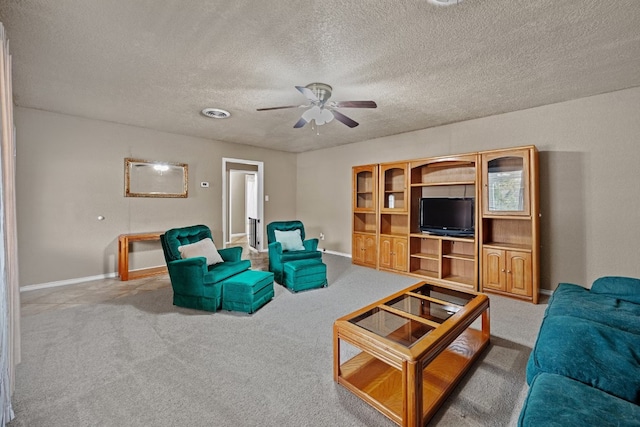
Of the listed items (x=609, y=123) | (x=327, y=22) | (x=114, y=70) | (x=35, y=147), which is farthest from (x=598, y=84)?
(x=35, y=147)

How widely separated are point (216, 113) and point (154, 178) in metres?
1.94

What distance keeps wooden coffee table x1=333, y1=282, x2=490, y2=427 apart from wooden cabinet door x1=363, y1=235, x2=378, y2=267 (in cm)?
252

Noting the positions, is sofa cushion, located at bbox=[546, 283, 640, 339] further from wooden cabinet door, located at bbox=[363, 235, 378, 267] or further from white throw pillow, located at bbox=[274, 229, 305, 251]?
white throw pillow, located at bbox=[274, 229, 305, 251]

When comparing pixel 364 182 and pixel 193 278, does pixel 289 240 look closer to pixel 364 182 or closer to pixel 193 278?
pixel 193 278

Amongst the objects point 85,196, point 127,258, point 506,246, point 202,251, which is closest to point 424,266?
point 506,246

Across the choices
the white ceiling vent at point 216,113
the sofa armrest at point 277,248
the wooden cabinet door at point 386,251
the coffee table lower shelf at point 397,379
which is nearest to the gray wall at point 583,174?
the wooden cabinet door at point 386,251

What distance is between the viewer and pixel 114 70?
8.98 ft

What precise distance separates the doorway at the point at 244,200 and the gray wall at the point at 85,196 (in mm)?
1031

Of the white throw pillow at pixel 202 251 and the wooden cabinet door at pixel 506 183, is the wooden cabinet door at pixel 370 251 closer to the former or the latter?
the wooden cabinet door at pixel 506 183

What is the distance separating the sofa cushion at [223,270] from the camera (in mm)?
3095

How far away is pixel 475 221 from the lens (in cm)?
388

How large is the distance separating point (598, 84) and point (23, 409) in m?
5.65

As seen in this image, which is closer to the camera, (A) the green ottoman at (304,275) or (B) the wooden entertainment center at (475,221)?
(B) the wooden entertainment center at (475,221)

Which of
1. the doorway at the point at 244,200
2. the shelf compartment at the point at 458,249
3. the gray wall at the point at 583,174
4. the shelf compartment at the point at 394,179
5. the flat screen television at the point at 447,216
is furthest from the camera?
the doorway at the point at 244,200
